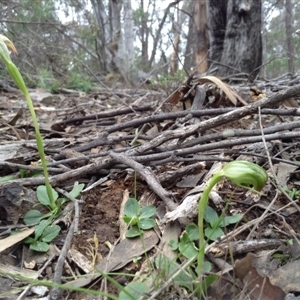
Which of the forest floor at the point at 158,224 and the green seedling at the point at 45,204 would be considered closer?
the forest floor at the point at 158,224

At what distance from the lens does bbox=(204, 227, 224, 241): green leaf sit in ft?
2.72

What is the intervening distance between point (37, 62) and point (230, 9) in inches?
110

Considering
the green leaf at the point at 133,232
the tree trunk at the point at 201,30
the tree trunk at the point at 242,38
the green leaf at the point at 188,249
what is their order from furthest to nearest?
1. the tree trunk at the point at 201,30
2. the tree trunk at the point at 242,38
3. the green leaf at the point at 133,232
4. the green leaf at the point at 188,249

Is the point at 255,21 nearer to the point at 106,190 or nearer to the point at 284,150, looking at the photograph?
the point at 284,150

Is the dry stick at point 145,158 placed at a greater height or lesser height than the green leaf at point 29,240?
greater

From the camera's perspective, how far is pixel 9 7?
12.5 ft

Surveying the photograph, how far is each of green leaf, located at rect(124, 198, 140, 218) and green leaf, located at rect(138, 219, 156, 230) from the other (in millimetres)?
26

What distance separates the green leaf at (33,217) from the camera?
3.16 ft

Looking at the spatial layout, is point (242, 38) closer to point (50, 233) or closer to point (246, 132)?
point (246, 132)

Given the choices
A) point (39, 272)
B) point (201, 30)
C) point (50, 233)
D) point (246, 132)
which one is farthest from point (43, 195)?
point (201, 30)

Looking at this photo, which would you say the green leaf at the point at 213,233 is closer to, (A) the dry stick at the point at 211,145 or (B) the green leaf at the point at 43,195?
(A) the dry stick at the point at 211,145

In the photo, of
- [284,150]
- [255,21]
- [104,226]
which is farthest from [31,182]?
[255,21]

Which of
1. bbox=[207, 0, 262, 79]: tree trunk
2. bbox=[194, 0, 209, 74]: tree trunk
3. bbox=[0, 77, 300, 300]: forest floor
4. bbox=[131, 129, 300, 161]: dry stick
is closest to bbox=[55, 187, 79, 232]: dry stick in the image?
bbox=[0, 77, 300, 300]: forest floor

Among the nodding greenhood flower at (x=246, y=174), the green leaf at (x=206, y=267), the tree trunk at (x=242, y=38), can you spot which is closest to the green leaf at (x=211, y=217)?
the green leaf at (x=206, y=267)
